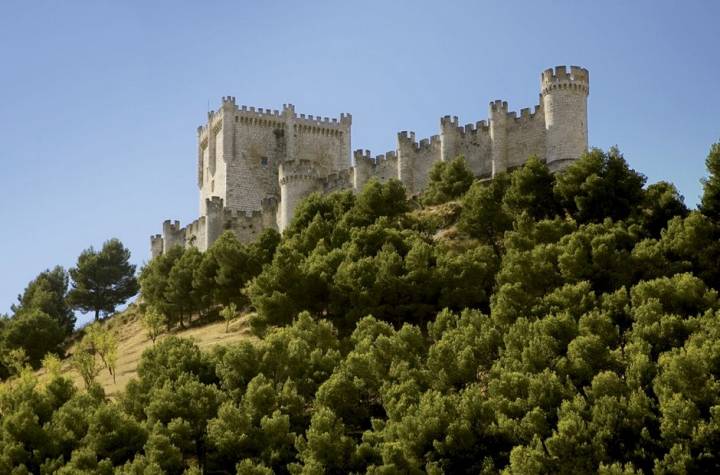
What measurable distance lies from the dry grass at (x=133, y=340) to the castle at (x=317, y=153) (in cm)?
758

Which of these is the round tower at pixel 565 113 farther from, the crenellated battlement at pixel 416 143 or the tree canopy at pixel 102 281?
the tree canopy at pixel 102 281

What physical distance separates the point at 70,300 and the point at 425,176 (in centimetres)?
3279

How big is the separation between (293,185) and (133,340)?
14361 millimetres

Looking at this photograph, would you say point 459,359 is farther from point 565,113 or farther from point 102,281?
point 102,281

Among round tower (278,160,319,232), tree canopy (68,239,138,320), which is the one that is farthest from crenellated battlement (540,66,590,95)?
tree canopy (68,239,138,320)

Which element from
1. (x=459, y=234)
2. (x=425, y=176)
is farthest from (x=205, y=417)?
(x=425, y=176)

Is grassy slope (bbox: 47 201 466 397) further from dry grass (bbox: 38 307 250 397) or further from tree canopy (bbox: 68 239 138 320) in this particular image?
tree canopy (bbox: 68 239 138 320)

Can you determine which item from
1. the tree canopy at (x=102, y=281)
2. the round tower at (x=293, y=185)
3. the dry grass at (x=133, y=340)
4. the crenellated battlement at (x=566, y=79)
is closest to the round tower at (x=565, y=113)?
the crenellated battlement at (x=566, y=79)

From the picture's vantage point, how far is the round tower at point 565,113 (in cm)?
6000

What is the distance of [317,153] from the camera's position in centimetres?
8500

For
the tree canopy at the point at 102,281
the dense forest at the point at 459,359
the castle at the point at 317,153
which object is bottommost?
the dense forest at the point at 459,359

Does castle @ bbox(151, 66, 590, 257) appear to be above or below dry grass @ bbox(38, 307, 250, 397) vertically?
above

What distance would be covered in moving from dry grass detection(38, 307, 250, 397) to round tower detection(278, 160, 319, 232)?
1096cm

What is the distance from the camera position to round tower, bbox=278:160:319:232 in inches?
2808
